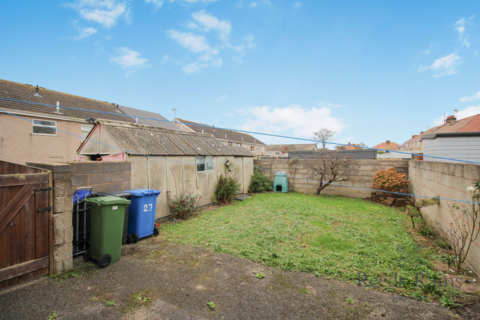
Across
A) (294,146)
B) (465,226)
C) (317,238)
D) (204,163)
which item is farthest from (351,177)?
(294,146)

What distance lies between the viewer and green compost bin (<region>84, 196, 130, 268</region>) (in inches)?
151

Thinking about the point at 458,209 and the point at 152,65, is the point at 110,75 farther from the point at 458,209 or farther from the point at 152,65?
the point at 458,209

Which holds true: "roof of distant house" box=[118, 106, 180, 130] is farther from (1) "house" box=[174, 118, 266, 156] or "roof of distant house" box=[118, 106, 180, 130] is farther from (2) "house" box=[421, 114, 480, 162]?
(2) "house" box=[421, 114, 480, 162]

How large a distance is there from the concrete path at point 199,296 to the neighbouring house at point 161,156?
313 cm

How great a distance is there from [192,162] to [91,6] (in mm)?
7307

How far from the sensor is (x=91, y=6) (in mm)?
8172

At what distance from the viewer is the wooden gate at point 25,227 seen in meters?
2.95

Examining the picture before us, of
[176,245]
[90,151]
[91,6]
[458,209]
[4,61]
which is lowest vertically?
[176,245]

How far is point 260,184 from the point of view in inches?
487

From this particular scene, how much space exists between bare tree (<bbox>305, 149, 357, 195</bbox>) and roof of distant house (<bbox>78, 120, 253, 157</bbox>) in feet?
16.0

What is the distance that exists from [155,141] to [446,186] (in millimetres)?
8500

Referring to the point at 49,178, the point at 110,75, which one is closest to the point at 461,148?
the point at 49,178

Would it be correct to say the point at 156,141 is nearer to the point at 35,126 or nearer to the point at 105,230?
the point at 105,230

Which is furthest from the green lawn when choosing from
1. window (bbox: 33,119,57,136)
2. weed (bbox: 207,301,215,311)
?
window (bbox: 33,119,57,136)
